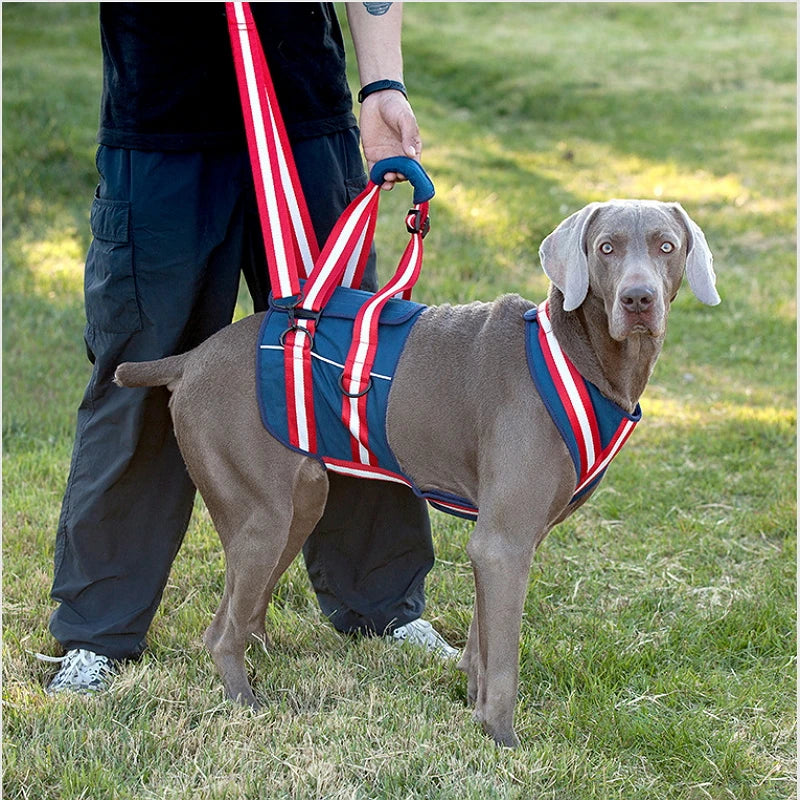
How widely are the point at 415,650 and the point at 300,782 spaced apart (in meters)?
0.68

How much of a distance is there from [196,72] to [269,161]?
0.33 metres

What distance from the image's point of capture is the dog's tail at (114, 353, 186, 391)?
2811 mm

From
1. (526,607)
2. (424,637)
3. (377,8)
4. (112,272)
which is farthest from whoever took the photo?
(526,607)

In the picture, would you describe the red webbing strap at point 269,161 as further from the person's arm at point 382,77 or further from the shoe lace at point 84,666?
the shoe lace at point 84,666

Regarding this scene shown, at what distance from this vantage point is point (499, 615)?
2.61 m

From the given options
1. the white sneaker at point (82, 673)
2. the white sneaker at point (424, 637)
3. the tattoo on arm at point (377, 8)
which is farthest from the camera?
the white sneaker at point (424, 637)

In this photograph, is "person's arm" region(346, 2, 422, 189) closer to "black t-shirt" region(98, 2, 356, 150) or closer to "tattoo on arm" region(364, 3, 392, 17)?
"tattoo on arm" region(364, 3, 392, 17)

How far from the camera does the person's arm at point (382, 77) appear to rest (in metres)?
2.75

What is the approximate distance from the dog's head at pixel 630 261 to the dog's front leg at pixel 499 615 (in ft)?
1.78

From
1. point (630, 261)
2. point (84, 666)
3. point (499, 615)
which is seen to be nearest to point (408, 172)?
point (630, 261)

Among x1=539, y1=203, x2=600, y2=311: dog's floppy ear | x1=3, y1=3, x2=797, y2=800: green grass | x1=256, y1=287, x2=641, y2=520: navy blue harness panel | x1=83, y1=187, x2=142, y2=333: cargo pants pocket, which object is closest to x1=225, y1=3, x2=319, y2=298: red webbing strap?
x1=256, y1=287, x2=641, y2=520: navy blue harness panel

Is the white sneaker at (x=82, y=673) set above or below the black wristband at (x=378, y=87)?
below

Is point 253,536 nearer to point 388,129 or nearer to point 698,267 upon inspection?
point 388,129

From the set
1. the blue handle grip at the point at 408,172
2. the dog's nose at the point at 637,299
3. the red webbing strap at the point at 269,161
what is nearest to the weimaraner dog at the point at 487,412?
the dog's nose at the point at 637,299
